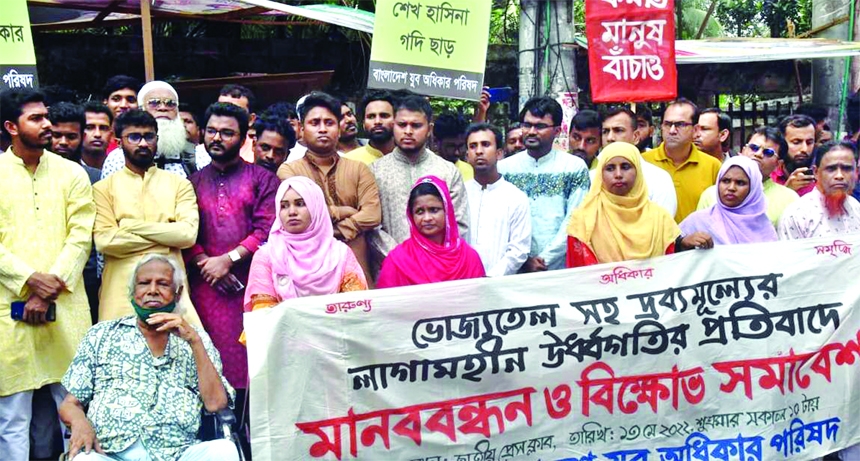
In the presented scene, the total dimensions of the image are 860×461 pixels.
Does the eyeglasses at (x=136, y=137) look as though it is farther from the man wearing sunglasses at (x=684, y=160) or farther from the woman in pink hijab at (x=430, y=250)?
the man wearing sunglasses at (x=684, y=160)

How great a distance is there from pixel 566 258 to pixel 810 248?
47.7 inches

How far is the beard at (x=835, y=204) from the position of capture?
5898mm

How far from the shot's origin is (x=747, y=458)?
210 inches

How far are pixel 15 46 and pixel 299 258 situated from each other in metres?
2.64

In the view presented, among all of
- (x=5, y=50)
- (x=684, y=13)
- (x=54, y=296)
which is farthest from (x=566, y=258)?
(x=684, y=13)

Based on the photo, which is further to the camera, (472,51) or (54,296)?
(472,51)

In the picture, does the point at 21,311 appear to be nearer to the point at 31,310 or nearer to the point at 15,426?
the point at 31,310

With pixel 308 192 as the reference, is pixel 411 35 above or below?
above

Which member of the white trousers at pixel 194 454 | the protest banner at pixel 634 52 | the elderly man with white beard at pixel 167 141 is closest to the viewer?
the white trousers at pixel 194 454

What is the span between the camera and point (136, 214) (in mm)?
5512

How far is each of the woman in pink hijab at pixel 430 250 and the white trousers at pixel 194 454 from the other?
1233mm

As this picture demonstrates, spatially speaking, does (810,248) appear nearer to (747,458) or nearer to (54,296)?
(747,458)

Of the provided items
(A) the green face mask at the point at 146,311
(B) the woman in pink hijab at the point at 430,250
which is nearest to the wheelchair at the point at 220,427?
(A) the green face mask at the point at 146,311

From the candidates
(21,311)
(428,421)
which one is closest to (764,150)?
(428,421)
